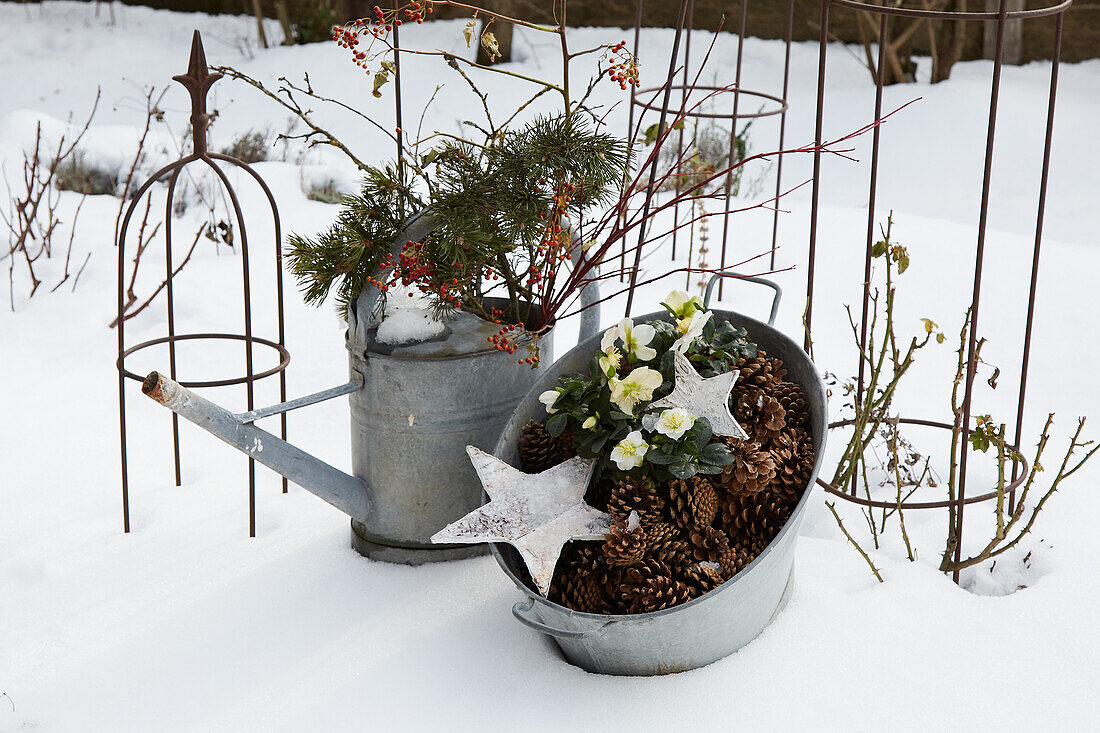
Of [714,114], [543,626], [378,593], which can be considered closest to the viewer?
[543,626]

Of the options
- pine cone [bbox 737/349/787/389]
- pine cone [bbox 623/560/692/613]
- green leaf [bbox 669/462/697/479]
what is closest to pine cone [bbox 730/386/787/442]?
pine cone [bbox 737/349/787/389]

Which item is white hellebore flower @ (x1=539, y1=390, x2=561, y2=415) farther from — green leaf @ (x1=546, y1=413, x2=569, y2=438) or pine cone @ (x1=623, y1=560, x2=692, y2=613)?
pine cone @ (x1=623, y1=560, x2=692, y2=613)

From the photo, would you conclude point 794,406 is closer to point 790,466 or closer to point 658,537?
point 790,466

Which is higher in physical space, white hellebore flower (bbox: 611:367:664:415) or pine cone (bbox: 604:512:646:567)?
white hellebore flower (bbox: 611:367:664:415)

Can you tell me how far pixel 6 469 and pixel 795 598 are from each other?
1.44m

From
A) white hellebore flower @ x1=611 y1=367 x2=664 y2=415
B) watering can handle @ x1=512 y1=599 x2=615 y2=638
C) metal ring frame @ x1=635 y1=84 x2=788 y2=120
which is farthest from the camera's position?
metal ring frame @ x1=635 y1=84 x2=788 y2=120

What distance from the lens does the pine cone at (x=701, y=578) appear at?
1.25m

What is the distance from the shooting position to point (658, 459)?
1.28 meters

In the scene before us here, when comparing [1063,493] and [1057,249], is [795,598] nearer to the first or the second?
[1063,493]

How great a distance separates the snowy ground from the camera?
4.24 ft

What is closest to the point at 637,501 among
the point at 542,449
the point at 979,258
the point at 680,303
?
the point at 542,449

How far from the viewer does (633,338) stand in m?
1.39

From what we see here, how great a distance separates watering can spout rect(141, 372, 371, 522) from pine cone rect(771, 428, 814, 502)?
631mm

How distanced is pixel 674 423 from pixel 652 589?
20 cm
